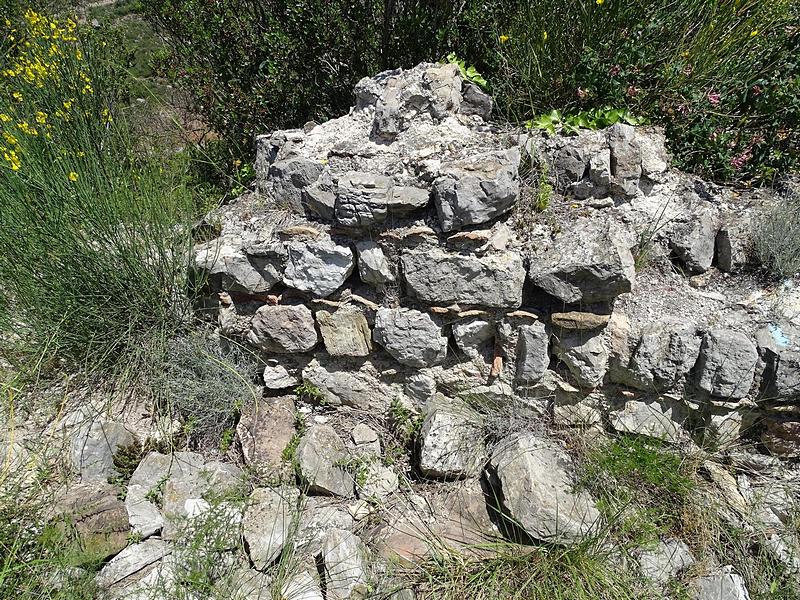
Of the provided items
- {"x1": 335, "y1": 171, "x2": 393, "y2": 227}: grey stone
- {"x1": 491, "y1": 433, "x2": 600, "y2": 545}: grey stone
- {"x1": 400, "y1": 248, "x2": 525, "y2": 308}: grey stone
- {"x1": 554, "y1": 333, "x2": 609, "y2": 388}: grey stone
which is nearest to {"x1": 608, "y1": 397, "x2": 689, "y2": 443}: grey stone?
{"x1": 554, "y1": 333, "x2": 609, "y2": 388}: grey stone

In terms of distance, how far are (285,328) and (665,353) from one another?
198 centimetres

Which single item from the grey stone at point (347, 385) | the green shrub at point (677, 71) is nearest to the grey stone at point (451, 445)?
the grey stone at point (347, 385)

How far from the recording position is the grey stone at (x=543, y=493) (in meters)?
2.39

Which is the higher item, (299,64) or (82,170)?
(299,64)

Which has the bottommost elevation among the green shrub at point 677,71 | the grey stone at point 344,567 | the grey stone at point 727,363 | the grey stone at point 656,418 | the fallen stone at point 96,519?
the fallen stone at point 96,519

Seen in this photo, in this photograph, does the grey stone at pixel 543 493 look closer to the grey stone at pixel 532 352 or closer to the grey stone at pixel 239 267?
the grey stone at pixel 532 352

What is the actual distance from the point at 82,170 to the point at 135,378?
50.2 inches

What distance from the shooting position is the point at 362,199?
2.55 m

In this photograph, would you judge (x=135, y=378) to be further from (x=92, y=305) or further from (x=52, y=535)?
(x=52, y=535)

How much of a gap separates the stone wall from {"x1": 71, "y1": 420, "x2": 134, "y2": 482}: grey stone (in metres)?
0.80

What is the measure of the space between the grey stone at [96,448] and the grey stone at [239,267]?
0.97 m

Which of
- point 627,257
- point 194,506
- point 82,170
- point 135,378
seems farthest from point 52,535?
point 627,257

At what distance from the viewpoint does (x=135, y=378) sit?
2967 mm

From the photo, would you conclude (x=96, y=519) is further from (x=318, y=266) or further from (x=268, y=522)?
(x=318, y=266)
